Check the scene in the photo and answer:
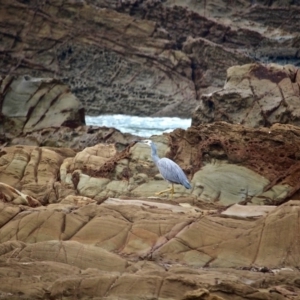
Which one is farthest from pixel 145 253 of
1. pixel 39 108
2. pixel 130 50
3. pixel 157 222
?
pixel 130 50

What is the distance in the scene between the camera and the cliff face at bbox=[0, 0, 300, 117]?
40.3 metres

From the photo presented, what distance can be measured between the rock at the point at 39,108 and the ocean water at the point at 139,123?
17.3 feet

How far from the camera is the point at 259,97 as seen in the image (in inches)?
991

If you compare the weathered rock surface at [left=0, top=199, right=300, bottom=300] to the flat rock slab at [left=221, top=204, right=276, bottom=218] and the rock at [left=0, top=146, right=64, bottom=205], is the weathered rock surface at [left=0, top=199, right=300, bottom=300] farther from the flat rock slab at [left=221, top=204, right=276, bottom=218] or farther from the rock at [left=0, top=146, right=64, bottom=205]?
the rock at [left=0, top=146, right=64, bottom=205]

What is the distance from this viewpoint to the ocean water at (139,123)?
3512 cm

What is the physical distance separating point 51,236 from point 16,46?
29504 mm

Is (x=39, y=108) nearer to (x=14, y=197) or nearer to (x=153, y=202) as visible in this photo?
(x=14, y=197)

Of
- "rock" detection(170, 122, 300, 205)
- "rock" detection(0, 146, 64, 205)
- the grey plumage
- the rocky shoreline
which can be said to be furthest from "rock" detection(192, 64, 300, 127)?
the grey plumage

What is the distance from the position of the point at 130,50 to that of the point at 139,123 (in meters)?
5.55

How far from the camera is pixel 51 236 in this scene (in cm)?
1361

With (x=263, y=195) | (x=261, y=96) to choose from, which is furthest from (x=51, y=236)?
(x=261, y=96)

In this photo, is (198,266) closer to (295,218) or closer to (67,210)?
(295,218)

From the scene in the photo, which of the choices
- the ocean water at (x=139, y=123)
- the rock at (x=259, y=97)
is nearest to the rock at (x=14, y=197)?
the rock at (x=259, y=97)

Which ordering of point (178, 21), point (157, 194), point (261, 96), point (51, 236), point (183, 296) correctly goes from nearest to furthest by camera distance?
1. point (183, 296)
2. point (51, 236)
3. point (157, 194)
4. point (261, 96)
5. point (178, 21)
